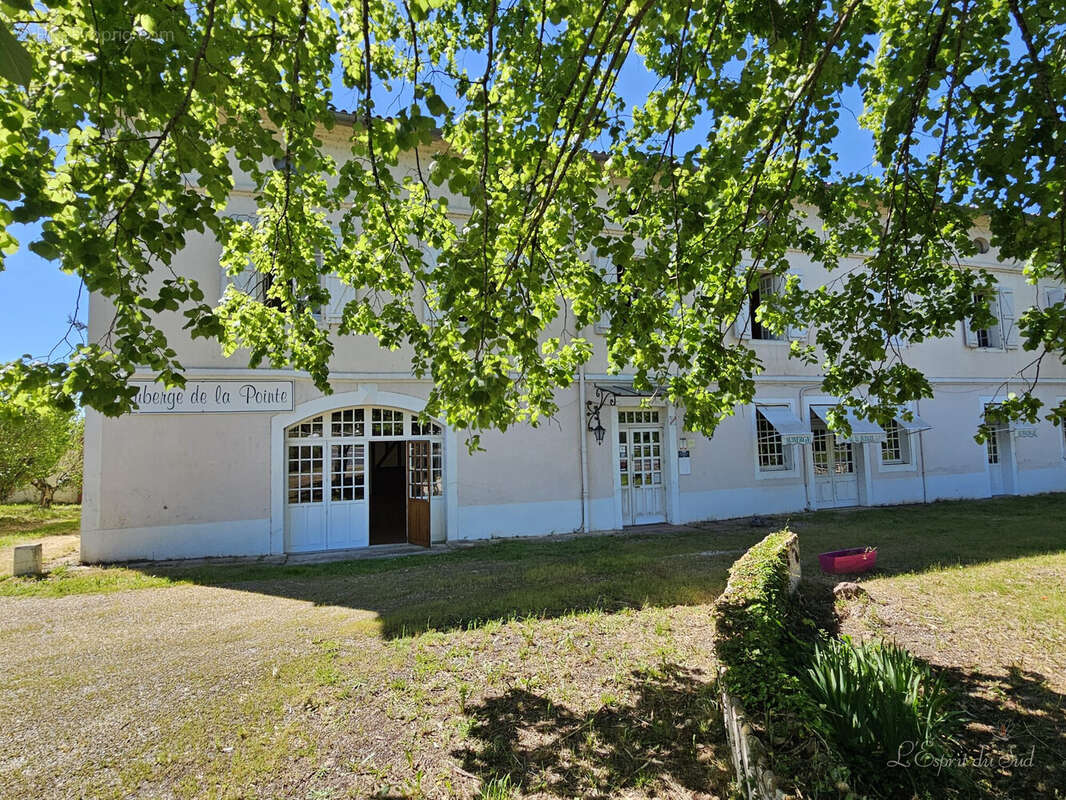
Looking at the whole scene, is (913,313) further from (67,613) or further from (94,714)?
(67,613)

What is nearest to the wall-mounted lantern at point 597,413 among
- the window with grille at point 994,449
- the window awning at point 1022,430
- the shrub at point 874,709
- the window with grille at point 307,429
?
the window with grille at point 307,429

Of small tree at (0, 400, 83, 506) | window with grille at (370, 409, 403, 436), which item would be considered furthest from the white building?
small tree at (0, 400, 83, 506)

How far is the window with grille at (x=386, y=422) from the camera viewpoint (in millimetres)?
10484

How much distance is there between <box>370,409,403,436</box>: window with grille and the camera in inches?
413

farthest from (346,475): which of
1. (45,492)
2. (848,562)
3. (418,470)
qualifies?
Result: (45,492)

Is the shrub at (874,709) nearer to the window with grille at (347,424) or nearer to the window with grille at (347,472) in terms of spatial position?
the window with grille at (347,472)

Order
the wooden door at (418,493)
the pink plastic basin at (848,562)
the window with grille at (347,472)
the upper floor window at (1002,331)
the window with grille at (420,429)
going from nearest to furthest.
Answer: the pink plastic basin at (848,562) → the window with grille at (347,472) → the wooden door at (418,493) → the window with grille at (420,429) → the upper floor window at (1002,331)

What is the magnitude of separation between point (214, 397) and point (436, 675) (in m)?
7.32

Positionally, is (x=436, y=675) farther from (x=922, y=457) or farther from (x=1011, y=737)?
(x=922, y=457)

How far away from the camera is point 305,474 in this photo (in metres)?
9.93

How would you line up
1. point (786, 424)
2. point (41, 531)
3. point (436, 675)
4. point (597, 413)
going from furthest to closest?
point (41, 531)
point (786, 424)
point (597, 413)
point (436, 675)

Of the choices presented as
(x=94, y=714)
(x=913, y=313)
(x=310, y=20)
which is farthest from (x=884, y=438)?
(x=94, y=714)

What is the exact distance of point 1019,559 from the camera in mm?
7434

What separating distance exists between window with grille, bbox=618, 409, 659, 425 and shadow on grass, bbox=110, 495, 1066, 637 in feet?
7.87
